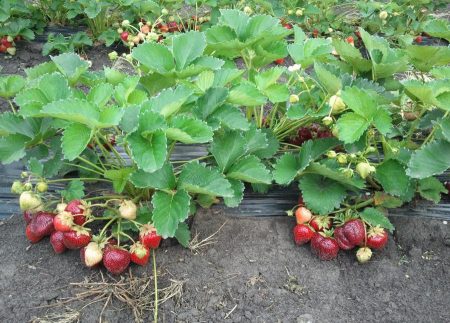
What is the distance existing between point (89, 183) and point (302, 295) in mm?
1034

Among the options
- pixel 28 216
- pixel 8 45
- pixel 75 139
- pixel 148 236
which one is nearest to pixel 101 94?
pixel 75 139

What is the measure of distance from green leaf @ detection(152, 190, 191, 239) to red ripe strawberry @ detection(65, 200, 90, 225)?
32cm

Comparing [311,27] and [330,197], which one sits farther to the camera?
[311,27]

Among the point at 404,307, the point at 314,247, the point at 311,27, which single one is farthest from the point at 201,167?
the point at 311,27

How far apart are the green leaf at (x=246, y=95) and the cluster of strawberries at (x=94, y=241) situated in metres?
0.52

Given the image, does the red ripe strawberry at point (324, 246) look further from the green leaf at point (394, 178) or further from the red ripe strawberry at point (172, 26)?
the red ripe strawberry at point (172, 26)

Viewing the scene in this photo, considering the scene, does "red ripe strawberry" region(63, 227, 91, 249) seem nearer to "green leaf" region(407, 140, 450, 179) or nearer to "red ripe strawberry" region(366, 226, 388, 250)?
"red ripe strawberry" region(366, 226, 388, 250)

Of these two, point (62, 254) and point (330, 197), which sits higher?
point (330, 197)

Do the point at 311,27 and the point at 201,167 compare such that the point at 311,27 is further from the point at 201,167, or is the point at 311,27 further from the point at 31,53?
the point at 201,167

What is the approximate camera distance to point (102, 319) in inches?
67.0

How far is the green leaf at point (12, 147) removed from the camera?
Answer: 182 centimetres

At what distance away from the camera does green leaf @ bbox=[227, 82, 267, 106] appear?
69.4 inches

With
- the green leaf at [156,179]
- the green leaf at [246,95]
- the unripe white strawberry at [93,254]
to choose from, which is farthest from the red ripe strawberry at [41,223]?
the green leaf at [246,95]

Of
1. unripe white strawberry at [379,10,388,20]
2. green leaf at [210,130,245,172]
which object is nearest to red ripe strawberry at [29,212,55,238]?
green leaf at [210,130,245,172]
